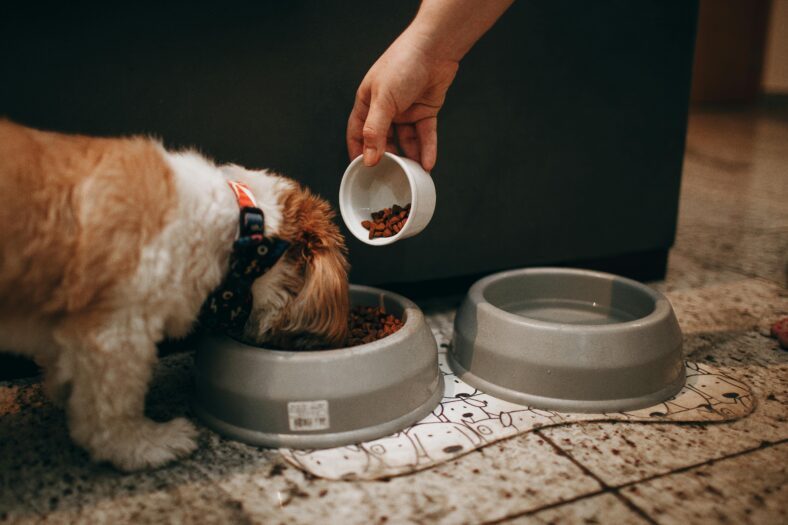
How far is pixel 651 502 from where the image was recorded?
131 cm

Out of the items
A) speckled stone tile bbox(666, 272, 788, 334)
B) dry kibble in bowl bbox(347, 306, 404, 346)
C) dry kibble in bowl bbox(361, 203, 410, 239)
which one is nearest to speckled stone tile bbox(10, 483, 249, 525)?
dry kibble in bowl bbox(347, 306, 404, 346)

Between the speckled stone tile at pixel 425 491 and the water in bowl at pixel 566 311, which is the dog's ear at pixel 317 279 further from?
the water in bowl at pixel 566 311

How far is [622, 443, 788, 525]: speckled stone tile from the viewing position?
1.26 metres

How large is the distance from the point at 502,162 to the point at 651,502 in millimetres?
1233

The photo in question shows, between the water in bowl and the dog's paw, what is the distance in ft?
3.26

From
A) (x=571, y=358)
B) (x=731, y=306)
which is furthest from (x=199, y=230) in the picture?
(x=731, y=306)

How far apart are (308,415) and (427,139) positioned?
842 mm

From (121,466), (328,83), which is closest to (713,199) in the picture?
(328,83)

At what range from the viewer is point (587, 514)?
127 cm

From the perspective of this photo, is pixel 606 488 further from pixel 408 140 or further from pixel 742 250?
pixel 742 250

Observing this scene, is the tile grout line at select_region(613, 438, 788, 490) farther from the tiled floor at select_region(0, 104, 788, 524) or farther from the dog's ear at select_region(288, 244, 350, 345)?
the dog's ear at select_region(288, 244, 350, 345)

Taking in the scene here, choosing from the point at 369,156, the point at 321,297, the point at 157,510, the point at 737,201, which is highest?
the point at 369,156

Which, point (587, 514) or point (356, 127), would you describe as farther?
point (356, 127)

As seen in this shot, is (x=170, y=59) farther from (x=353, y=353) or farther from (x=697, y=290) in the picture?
(x=697, y=290)
